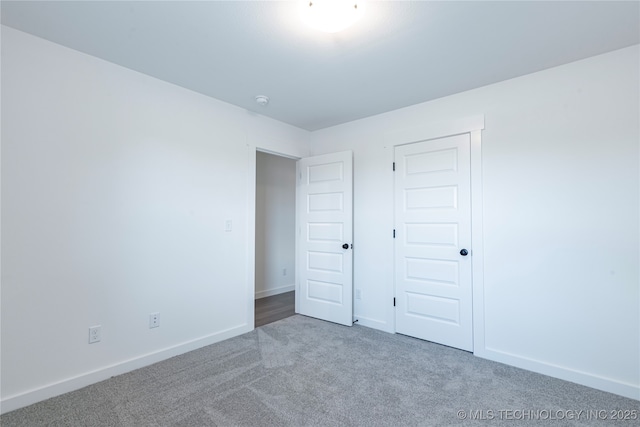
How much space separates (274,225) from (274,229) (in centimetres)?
7

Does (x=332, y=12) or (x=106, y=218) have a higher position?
(x=332, y=12)

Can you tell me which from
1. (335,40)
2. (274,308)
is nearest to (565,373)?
(335,40)

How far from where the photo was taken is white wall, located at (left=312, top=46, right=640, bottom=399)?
2.15 meters

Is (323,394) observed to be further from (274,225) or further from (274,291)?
(274,225)

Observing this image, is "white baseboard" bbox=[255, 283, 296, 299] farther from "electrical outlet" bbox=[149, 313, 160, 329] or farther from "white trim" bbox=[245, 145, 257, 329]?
"electrical outlet" bbox=[149, 313, 160, 329]

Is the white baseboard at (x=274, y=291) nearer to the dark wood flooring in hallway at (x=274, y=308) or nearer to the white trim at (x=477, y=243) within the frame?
the dark wood flooring in hallway at (x=274, y=308)

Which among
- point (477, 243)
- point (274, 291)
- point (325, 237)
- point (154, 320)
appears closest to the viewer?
point (154, 320)

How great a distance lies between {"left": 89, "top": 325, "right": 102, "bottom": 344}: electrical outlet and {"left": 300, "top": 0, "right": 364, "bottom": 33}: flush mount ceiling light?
102 inches

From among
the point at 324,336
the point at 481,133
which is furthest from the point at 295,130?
the point at 324,336

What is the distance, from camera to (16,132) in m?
1.97

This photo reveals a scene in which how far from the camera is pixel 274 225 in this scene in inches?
205

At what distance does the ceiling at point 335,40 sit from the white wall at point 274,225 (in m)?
2.33

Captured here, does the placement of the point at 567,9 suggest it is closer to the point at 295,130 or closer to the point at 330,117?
the point at 330,117

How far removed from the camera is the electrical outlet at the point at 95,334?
2.25 meters
